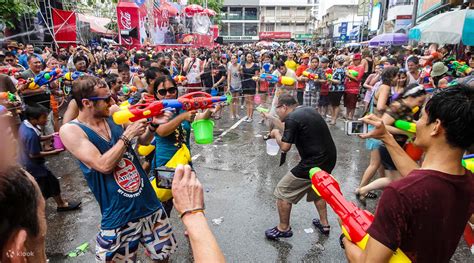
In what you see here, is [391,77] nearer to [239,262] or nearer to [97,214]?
[239,262]

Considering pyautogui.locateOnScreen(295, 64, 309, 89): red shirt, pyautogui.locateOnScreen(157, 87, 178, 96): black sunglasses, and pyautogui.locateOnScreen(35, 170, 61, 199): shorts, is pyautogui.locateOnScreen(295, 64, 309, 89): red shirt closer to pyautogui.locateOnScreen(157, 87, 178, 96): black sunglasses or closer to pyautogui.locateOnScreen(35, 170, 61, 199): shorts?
pyautogui.locateOnScreen(157, 87, 178, 96): black sunglasses

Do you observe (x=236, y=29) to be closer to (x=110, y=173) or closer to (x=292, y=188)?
(x=292, y=188)

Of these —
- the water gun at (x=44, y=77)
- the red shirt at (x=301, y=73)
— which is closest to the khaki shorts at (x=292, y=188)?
the water gun at (x=44, y=77)

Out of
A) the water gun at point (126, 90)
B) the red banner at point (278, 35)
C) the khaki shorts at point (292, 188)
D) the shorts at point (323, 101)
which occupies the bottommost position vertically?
the khaki shorts at point (292, 188)

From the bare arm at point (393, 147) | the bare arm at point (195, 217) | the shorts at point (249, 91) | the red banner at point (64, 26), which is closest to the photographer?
the bare arm at point (195, 217)

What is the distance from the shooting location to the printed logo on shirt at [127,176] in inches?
94.6

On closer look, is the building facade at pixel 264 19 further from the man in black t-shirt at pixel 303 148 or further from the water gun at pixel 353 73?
the man in black t-shirt at pixel 303 148

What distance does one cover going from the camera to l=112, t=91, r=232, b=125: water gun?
2.37 m

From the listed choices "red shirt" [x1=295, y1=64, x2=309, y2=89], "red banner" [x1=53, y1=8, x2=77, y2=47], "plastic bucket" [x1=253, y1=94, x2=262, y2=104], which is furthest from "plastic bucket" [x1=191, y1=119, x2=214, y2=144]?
"red banner" [x1=53, y1=8, x2=77, y2=47]

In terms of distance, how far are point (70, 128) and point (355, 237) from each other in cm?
204

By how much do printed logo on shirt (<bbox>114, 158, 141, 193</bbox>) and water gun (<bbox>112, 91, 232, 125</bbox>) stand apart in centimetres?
33

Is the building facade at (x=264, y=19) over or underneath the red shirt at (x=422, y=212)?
over

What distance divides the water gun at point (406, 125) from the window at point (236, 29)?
8025 cm

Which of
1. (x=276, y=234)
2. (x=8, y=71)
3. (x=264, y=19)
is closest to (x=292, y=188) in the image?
(x=276, y=234)
